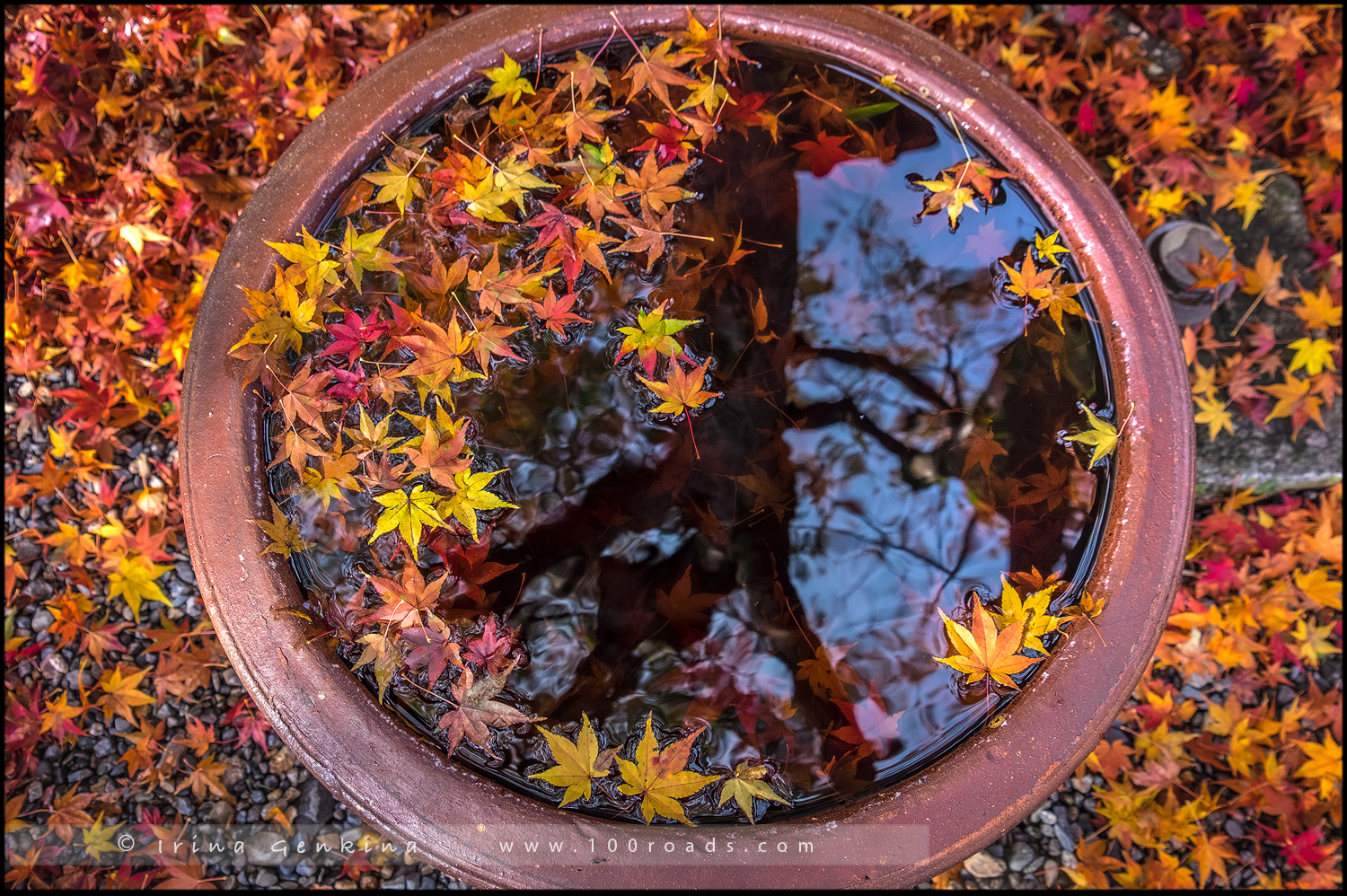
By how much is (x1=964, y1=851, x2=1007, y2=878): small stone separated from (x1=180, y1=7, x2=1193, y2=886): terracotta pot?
2.81 feet

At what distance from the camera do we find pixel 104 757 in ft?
6.09

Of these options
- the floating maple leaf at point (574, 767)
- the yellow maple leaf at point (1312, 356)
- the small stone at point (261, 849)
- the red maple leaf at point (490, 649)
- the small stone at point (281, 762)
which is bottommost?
the small stone at point (261, 849)

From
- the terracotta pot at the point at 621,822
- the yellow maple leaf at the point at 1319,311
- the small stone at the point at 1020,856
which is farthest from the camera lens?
the yellow maple leaf at the point at 1319,311

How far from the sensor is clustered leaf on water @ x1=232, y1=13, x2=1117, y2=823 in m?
1.28

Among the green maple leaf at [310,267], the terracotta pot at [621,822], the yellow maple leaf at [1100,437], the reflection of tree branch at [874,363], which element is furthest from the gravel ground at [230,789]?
the reflection of tree branch at [874,363]

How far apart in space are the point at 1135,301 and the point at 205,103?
2693 millimetres

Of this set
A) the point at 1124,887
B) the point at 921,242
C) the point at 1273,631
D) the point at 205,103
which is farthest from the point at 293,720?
the point at 1273,631

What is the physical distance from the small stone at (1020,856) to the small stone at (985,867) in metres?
0.03

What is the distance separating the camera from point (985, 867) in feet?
6.25

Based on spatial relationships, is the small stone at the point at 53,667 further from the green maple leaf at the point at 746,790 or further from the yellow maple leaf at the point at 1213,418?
the yellow maple leaf at the point at 1213,418

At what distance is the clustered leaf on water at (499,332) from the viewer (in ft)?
4.20

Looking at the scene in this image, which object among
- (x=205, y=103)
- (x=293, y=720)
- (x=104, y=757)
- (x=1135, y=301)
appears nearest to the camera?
(x=293, y=720)

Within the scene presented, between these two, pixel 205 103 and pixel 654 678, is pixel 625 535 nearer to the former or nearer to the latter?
pixel 654 678

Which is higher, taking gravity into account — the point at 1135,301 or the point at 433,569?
the point at 1135,301
